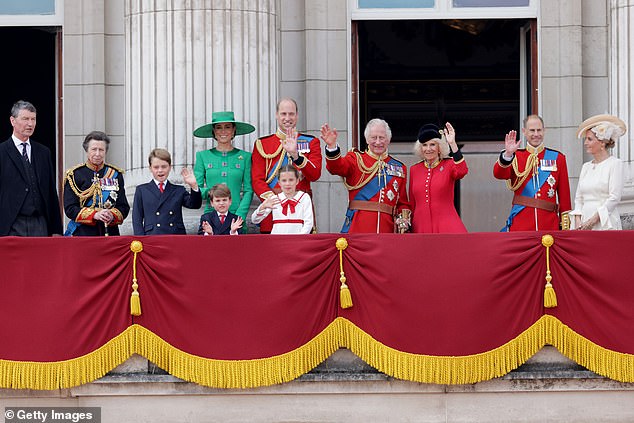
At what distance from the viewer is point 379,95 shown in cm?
1953

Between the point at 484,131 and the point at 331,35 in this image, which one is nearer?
the point at 331,35

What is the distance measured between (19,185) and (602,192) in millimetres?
4785

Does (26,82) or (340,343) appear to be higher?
(26,82)

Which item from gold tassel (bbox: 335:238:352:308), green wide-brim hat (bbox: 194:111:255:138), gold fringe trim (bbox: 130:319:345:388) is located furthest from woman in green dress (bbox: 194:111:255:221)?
gold fringe trim (bbox: 130:319:345:388)

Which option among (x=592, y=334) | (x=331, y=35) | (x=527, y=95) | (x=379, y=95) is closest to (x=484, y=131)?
(x=379, y=95)

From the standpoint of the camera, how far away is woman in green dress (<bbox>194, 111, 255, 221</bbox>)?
13148 millimetres

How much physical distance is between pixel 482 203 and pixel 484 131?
240cm

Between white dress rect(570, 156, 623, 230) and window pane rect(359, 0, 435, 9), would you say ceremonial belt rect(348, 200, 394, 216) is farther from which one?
window pane rect(359, 0, 435, 9)

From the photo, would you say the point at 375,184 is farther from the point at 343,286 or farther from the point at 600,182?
the point at 600,182

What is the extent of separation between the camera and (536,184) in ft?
43.0

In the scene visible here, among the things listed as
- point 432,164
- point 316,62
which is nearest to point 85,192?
point 432,164

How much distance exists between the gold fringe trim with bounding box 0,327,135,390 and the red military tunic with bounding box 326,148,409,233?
2522mm

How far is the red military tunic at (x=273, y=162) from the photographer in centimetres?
1289

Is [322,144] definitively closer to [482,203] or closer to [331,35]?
[331,35]
